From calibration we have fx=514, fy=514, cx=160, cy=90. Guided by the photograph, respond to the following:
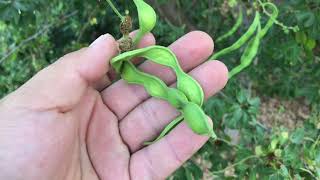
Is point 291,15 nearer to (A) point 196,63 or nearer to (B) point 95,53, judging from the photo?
(A) point 196,63

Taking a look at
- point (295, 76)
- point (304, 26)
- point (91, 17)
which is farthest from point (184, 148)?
point (295, 76)

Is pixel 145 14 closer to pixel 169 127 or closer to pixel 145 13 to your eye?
pixel 145 13

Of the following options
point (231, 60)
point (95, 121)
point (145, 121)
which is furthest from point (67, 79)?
Result: point (231, 60)

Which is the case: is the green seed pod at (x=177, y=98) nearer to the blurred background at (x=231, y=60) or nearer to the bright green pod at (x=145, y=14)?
the bright green pod at (x=145, y=14)

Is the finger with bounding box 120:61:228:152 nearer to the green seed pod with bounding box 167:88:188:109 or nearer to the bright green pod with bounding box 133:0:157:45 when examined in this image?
the green seed pod with bounding box 167:88:188:109

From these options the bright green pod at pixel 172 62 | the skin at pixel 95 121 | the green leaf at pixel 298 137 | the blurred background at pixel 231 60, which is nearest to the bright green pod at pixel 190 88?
the bright green pod at pixel 172 62

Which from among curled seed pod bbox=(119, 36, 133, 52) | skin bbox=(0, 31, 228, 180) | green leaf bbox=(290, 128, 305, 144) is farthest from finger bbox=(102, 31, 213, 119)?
green leaf bbox=(290, 128, 305, 144)
